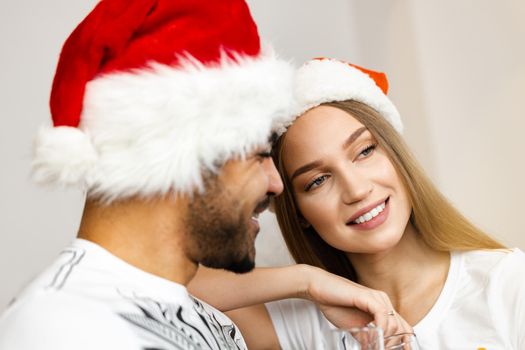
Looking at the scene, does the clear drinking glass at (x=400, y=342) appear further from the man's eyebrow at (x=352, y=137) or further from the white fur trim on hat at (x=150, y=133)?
the man's eyebrow at (x=352, y=137)

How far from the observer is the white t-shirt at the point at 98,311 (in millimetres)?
899

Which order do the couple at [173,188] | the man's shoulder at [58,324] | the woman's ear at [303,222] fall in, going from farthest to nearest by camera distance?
the woman's ear at [303,222], the couple at [173,188], the man's shoulder at [58,324]

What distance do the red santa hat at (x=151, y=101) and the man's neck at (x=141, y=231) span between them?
29mm

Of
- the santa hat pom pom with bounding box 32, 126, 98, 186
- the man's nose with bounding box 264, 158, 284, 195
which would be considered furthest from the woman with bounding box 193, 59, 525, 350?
the santa hat pom pom with bounding box 32, 126, 98, 186

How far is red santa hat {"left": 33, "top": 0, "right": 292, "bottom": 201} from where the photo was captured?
1083 millimetres

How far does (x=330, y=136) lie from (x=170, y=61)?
1.82ft

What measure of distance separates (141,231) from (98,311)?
0.62ft

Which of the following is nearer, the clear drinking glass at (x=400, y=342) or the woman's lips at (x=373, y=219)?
the clear drinking glass at (x=400, y=342)

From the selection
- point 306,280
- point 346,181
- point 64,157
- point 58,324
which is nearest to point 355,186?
point 346,181

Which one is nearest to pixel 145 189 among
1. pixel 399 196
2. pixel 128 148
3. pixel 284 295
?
pixel 128 148

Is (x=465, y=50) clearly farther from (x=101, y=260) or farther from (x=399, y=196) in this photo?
(x=101, y=260)

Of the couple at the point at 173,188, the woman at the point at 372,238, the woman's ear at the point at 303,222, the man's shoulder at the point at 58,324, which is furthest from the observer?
the woman's ear at the point at 303,222

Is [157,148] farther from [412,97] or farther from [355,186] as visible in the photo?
[412,97]

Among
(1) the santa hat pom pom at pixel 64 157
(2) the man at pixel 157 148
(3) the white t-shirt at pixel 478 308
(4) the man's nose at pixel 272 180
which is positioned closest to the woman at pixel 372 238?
(3) the white t-shirt at pixel 478 308
